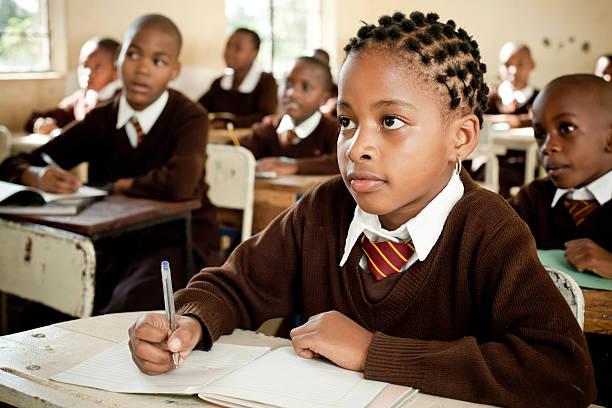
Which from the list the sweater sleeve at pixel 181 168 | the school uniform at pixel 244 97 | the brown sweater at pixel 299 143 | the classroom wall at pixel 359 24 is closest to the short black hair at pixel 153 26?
the sweater sleeve at pixel 181 168

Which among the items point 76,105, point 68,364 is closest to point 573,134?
point 68,364

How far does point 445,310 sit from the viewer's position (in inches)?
41.7

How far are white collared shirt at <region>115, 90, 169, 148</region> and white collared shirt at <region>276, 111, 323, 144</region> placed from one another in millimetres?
1077

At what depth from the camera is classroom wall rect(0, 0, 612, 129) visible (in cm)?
518

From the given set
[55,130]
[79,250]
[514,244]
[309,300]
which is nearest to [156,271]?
[79,250]

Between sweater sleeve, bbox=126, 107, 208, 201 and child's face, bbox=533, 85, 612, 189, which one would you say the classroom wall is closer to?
sweater sleeve, bbox=126, 107, 208, 201

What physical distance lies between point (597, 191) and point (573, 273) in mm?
411

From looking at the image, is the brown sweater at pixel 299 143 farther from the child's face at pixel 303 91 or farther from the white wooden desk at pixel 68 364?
the white wooden desk at pixel 68 364

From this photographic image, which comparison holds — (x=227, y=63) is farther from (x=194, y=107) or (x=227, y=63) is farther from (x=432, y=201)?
(x=432, y=201)

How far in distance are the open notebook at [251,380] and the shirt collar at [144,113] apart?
170 centimetres

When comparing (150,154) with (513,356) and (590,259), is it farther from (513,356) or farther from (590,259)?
(513,356)

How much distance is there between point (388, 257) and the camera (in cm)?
110

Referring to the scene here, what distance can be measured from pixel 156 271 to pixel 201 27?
462 cm

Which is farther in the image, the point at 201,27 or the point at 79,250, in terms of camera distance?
the point at 201,27
